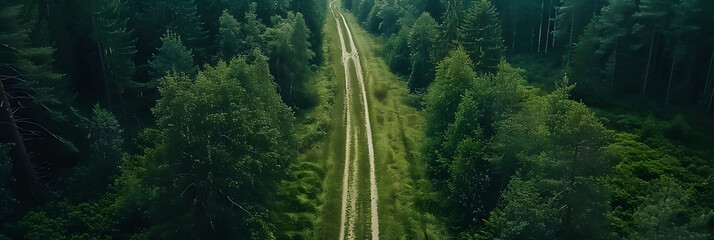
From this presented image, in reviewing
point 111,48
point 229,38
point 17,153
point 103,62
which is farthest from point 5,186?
point 229,38

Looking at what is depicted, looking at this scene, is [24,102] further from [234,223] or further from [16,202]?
[234,223]

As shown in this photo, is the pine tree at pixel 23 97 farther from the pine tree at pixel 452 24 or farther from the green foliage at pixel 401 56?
the green foliage at pixel 401 56

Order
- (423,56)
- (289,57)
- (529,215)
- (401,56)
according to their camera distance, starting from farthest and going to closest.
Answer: (401,56)
(423,56)
(289,57)
(529,215)

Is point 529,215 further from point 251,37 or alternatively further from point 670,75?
point 670,75

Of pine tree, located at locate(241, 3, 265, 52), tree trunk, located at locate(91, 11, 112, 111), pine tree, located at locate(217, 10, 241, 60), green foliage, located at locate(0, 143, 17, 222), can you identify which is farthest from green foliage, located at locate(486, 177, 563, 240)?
tree trunk, located at locate(91, 11, 112, 111)

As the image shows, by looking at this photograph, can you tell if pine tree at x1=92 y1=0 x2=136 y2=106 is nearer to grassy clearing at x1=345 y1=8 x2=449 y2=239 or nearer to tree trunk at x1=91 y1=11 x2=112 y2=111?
tree trunk at x1=91 y1=11 x2=112 y2=111

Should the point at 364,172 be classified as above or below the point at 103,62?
below
